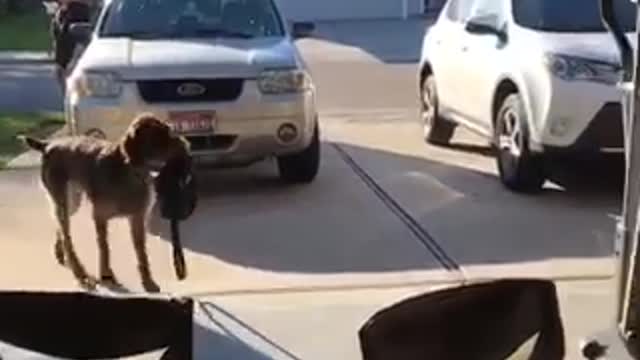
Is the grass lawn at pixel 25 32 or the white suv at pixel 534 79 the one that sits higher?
the white suv at pixel 534 79

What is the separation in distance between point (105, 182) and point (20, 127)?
896 centimetres

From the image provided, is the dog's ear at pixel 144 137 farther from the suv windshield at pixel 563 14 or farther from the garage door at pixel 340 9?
the garage door at pixel 340 9

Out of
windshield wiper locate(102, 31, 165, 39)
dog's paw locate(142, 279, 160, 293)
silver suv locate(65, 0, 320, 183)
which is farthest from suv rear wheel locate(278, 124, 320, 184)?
dog's paw locate(142, 279, 160, 293)

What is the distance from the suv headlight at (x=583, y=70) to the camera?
10.8 meters

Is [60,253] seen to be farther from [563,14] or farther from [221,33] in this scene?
[563,14]

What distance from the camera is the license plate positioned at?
36.1 feet

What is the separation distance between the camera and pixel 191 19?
12.0 metres

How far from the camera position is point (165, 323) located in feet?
12.7

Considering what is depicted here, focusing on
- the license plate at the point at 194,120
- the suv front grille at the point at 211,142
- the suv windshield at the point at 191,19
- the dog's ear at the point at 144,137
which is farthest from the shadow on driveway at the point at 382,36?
the dog's ear at the point at 144,137

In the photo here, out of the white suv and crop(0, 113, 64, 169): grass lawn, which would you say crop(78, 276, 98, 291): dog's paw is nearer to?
the white suv

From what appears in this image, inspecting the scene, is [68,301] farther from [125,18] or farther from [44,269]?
[125,18]

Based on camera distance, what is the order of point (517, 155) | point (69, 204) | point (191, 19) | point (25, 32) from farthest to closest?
point (25, 32) → point (191, 19) → point (517, 155) → point (69, 204)

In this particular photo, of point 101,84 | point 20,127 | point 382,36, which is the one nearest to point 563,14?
point 101,84

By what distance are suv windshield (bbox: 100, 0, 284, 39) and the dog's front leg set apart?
376 centimetres
